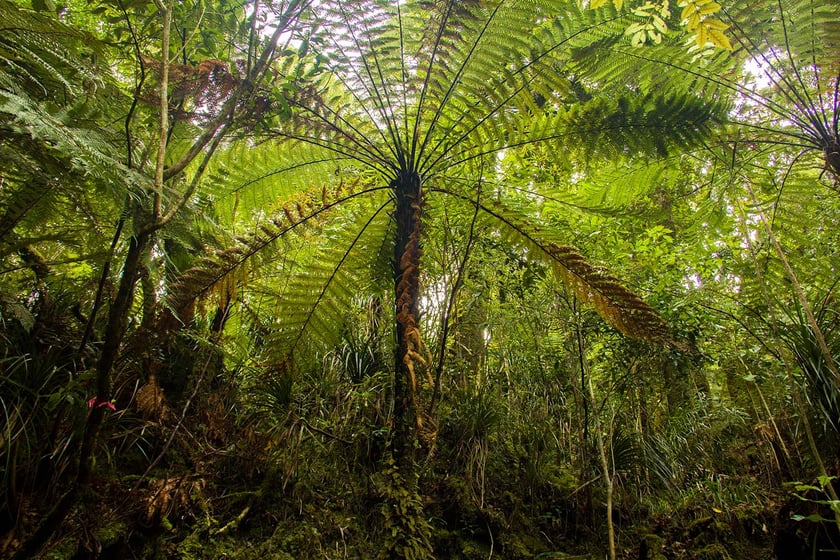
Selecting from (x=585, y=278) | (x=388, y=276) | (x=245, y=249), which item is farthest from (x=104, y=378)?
(x=585, y=278)

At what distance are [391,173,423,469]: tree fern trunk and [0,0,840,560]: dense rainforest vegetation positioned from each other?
0.02 meters

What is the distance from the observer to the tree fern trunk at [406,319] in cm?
178

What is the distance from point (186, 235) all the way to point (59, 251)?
7.80 ft

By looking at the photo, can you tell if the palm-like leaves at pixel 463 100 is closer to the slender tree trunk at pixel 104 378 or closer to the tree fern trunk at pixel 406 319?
the tree fern trunk at pixel 406 319

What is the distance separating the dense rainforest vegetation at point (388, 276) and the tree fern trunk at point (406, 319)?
0.7 inches

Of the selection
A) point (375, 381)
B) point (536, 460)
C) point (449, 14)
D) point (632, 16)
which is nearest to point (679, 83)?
point (632, 16)

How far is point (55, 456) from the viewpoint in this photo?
1925 millimetres

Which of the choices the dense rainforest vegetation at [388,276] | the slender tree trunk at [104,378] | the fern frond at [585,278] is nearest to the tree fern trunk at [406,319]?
the dense rainforest vegetation at [388,276]

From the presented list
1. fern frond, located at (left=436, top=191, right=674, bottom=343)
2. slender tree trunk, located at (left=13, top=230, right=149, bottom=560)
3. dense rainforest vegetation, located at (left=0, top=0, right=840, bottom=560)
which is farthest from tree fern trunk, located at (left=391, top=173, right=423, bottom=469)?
slender tree trunk, located at (left=13, top=230, right=149, bottom=560)

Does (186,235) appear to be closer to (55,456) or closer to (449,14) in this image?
(55,456)

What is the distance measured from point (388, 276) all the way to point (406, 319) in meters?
0.62

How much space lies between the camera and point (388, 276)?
235 cm

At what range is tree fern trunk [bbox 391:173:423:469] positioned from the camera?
1781 mm

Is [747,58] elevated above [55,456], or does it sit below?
above
